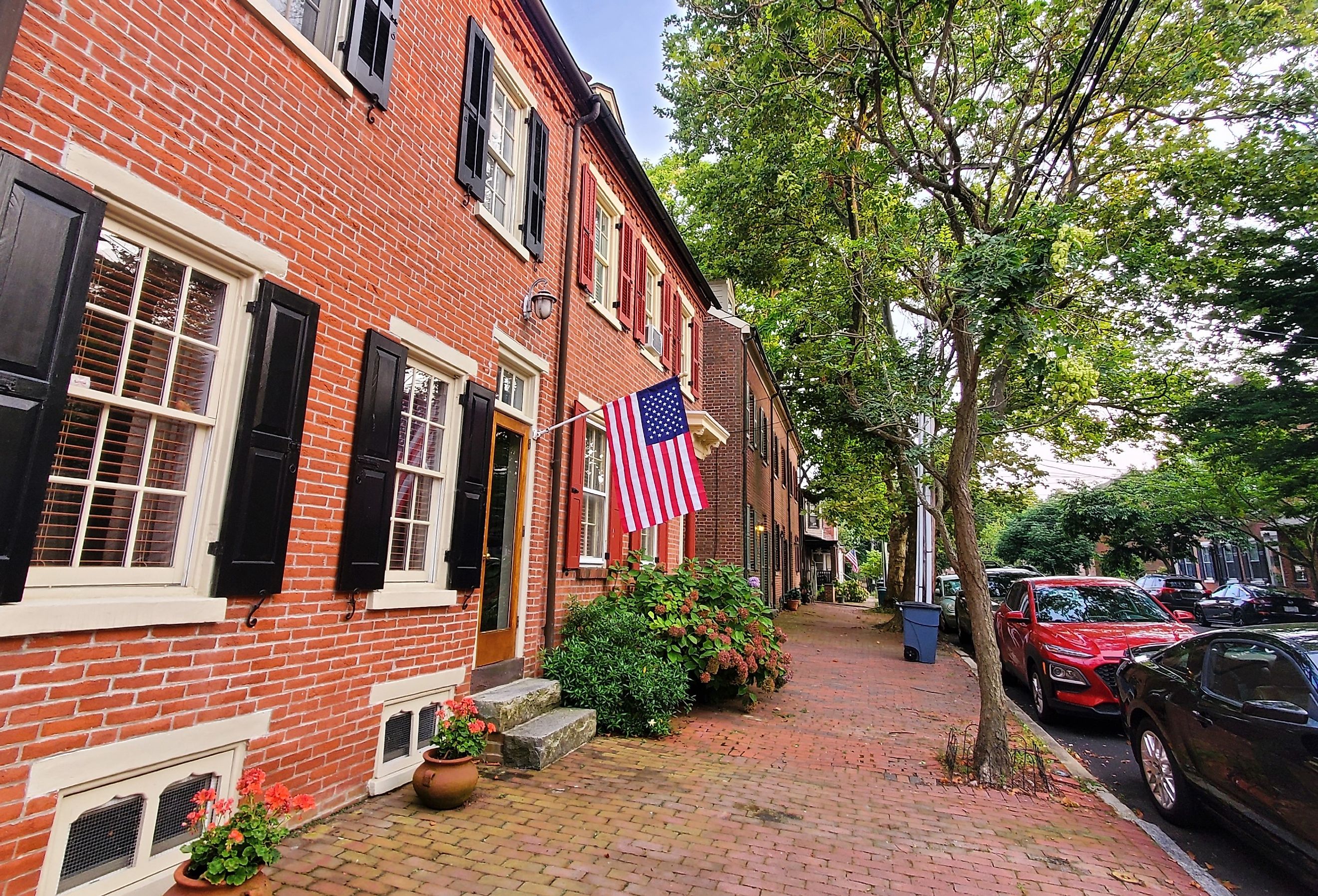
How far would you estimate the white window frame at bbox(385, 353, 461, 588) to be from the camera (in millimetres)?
5164

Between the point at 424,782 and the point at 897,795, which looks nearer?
the point at 424,782

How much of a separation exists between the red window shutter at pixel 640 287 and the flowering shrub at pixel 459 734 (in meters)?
6.66

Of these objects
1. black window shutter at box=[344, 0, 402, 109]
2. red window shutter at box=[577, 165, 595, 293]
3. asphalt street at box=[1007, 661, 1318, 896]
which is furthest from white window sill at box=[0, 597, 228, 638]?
asphalt street at box=[1007, 661, 1318, 896]

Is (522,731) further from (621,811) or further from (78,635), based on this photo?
(78,635)

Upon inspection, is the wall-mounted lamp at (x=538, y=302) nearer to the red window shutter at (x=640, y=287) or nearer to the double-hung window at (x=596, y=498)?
the double-hung window at (x=596, y=498)

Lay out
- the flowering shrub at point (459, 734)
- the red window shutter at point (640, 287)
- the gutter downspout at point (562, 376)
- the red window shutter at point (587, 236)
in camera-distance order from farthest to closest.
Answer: the red window shutter at point (640, 287) → the red window shutter at point (587, 236) → the gutter downspout at point (562, 376) → the flowering shrub at point (459, 734)

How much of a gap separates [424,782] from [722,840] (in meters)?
1.98

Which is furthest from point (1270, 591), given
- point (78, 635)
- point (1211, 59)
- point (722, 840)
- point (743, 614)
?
point (78, 635)

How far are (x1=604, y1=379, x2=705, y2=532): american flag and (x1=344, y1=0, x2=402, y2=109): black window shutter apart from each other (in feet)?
11.2

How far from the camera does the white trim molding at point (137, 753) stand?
261cm

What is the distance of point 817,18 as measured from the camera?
26.2 feet

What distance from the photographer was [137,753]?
2936mm

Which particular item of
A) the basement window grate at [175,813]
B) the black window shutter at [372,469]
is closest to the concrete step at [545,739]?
the black window shutter at [372,469]

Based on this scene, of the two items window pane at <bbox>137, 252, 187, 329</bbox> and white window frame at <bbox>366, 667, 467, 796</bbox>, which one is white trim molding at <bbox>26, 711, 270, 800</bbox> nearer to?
white window frame at <bbox>366, 667, 467, 796</bbox>
